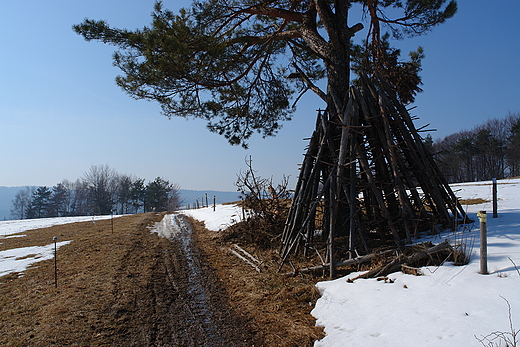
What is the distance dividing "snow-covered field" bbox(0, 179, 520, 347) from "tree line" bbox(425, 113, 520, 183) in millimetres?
39292

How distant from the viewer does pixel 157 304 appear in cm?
459

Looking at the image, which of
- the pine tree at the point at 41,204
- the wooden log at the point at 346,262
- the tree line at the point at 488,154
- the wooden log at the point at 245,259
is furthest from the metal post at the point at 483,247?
the pine tree at the point at 41,204

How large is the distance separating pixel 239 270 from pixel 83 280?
9.85ft

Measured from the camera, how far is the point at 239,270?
6.36m

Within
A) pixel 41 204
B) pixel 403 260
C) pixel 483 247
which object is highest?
pixel 483 247

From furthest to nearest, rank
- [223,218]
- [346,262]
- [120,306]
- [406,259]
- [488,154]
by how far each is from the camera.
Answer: [488,154]
[223,218]
[346,262]
[120,306]
[406,259]

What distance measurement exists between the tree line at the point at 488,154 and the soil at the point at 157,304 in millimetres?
39328

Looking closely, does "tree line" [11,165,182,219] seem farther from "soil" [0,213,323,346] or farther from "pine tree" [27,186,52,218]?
"soil" [0,213,323,346]

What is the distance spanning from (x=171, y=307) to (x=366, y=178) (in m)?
4.17

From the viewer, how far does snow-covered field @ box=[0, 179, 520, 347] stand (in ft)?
8.70

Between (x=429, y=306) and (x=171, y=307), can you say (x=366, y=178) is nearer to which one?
(x=429, y=306)

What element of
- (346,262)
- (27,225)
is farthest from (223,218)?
(27,225)

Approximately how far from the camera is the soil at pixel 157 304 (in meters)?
3.55

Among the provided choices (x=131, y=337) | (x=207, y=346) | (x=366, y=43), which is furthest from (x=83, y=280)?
(x=366, y=43)
